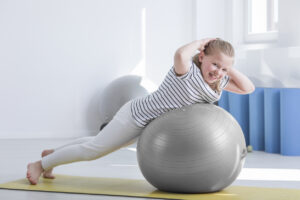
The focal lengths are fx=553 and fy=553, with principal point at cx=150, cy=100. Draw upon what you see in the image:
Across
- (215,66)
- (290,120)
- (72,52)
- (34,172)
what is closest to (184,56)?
(215,66)

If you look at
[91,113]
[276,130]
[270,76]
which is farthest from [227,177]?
[91,113]

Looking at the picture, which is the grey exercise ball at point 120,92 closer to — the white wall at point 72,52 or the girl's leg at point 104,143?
the white wall at point 72,52

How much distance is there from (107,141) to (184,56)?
0.65 metres

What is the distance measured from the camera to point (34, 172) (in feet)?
10.1

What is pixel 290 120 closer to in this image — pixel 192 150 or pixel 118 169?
pixel 118 169

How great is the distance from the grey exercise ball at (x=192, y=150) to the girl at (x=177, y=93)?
0.34 feet

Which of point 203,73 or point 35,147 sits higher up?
point 203,73

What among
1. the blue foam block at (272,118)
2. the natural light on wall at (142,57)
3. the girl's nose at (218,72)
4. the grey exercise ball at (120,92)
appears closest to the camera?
the girl's nose at (218,72)

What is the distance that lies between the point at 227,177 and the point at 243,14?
386 centimetres

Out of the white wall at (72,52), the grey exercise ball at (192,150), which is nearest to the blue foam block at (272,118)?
the white wall at (72,52)

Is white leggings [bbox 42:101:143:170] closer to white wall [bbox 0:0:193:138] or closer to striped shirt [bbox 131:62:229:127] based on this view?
striped shirt [bbox 131:62:229:127]

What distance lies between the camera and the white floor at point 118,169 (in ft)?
9.39

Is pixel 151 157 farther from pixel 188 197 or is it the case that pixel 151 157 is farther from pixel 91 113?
pixel 91 113

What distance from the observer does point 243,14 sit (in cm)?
622
